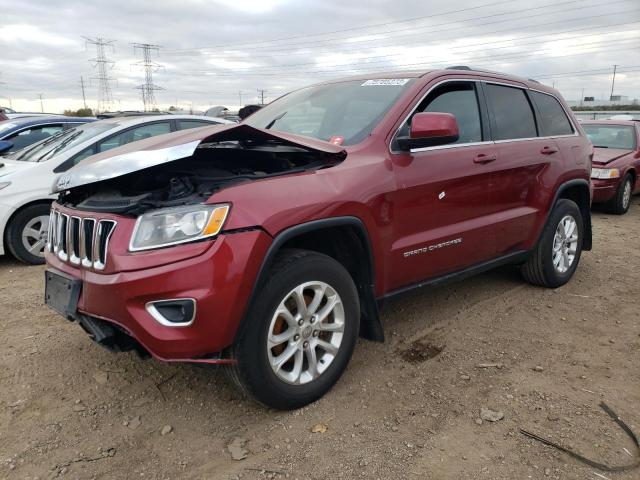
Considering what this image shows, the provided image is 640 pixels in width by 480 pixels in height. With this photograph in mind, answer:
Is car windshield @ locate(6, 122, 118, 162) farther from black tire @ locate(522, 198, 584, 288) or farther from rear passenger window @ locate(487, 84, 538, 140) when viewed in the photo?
black tire @ locate(522, 198, 584, 288)

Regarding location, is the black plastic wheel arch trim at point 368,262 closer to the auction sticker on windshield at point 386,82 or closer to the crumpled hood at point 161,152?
the crumpled hood at point 161,152

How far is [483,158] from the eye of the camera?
368 cm

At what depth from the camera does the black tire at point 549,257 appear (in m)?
4.56

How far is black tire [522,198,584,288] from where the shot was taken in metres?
4.56

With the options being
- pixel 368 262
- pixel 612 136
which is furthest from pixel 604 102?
pixel 368 262

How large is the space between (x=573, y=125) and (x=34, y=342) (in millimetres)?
4959

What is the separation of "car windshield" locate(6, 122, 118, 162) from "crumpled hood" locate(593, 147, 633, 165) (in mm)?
7665

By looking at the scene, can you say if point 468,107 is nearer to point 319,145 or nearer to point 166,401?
point 319,145

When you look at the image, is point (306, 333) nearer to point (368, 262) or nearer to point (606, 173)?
point (368, 262)

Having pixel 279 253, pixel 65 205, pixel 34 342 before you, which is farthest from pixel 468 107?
pixel 34 342

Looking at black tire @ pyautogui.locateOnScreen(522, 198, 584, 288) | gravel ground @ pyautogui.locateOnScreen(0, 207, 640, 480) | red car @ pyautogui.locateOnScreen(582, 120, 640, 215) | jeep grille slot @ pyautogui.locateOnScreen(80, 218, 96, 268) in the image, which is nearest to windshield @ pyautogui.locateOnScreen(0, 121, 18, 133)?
gravel ground @ pyautogui.locateOnScreen(0, 207, 640, 480)

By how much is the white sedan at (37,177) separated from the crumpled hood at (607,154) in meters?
7.32

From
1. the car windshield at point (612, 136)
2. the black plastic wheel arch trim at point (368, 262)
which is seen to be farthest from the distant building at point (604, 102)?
the black plastic wheel arch trim at point (368, 262)

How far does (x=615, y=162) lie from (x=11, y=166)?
351 inches
